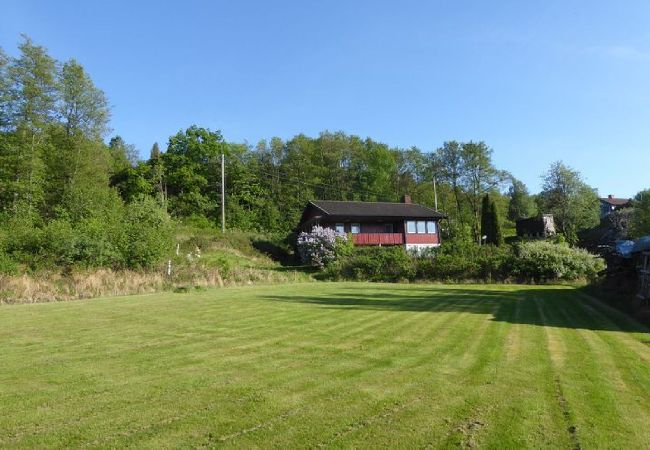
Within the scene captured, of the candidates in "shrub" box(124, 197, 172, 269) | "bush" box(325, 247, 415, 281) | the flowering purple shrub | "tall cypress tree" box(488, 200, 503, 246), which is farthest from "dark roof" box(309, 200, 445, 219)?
"shrub" box(124, 197, 172, 269)

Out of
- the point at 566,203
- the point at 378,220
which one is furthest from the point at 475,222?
the point at 378,220

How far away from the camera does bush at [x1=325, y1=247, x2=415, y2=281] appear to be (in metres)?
30.2

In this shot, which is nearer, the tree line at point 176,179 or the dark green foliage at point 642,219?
the tree line at point 176,179

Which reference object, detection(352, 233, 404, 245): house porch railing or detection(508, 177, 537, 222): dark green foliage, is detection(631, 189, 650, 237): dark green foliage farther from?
detection(508, 177, 537, 222): dark green foliage

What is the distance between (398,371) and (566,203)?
62948 millimetres

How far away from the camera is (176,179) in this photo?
58.3 m

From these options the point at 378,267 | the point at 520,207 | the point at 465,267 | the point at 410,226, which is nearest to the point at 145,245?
the point at 378,267

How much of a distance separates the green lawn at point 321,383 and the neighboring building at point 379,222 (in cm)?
3454

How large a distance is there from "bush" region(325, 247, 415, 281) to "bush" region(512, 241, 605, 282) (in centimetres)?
655

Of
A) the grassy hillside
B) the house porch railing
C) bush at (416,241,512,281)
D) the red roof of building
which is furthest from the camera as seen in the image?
the red roof of building

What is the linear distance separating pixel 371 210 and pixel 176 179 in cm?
2561

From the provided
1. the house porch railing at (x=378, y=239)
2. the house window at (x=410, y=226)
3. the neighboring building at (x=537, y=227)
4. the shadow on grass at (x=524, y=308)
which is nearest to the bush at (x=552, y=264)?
the shadow on grass at (x=524, y=308)

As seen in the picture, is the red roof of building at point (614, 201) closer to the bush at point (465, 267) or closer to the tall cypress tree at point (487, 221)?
the tall cypress tree at point (487, 221)

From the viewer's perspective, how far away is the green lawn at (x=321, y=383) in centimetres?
428
